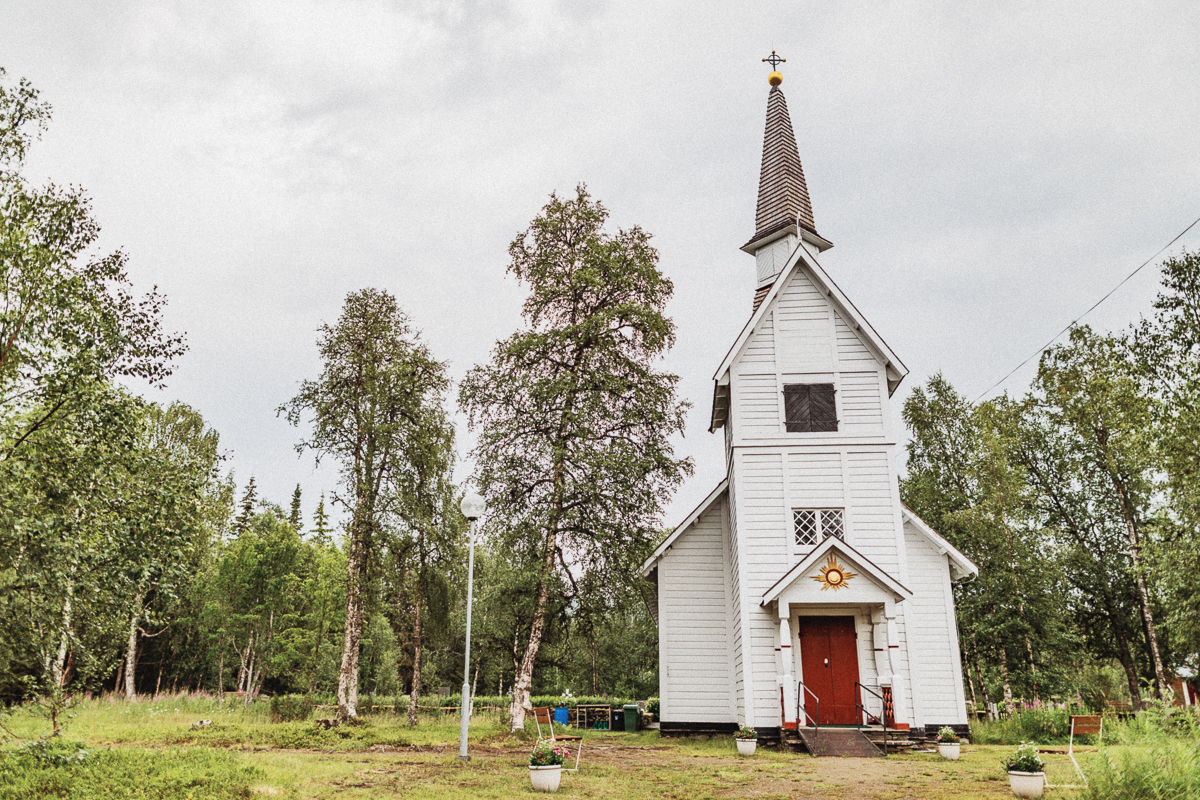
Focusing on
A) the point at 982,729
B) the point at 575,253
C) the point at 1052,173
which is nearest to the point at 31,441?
the point at 575,253

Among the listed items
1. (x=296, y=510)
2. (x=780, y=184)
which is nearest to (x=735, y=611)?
(x=780, y=184)

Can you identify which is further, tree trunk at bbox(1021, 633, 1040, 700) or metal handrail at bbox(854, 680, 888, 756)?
tree trunk at bbox(1021, 633, 1040, 700)

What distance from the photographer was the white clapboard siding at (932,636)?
1856cm

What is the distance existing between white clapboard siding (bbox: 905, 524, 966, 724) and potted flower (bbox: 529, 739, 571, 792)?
35.0 ft

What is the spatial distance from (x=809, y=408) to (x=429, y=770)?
502 inches

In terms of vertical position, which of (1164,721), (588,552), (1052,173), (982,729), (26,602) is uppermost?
(1052,173)

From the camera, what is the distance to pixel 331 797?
917 cm

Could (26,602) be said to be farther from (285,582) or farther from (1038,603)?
(1038,603)

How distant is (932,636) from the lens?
19.3 meters

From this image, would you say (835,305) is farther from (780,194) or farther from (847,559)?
(847,559)

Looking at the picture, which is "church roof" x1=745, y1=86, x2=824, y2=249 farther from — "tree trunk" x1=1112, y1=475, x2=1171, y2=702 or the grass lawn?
"tree trunk" x1=1112, y1=475, x2=1171, y2=702

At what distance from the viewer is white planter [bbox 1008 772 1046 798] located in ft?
31.5

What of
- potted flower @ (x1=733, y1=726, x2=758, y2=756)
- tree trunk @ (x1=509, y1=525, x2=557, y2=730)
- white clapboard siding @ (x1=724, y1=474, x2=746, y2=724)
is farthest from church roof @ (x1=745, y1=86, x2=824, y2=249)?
potted flower @ (x1=733, y1=726, x2=758, y2=756)

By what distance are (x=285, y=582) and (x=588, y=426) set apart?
20.1m
